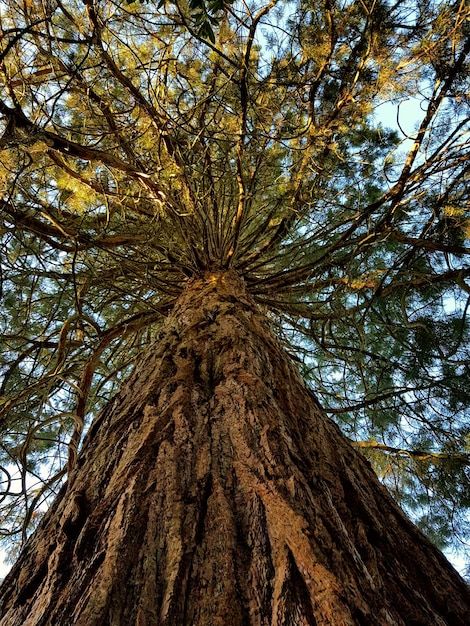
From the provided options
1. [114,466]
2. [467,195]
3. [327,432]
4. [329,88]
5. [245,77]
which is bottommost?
[114,466]

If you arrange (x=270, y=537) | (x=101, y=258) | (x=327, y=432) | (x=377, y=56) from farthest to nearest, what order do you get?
(x=101, y=258) < (x=377, y=56) < (x=327, y=432) < (x=270, y=537)

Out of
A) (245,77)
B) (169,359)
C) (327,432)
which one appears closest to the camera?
(327,432)

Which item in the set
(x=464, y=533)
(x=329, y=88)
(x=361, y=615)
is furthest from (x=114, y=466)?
(x=464, y=533)

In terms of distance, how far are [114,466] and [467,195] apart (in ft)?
8.45

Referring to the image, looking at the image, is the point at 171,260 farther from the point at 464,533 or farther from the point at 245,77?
the point at 464,533

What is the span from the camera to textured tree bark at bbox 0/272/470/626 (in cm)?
62

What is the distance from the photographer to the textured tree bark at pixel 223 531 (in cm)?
62

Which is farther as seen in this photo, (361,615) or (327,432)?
(327,432)

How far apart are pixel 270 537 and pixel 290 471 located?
169mm

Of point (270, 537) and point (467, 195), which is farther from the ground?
point (467, 195)

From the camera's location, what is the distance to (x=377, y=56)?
2.33m

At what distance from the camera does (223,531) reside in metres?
0.73

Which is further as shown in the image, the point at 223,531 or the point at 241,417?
the point at 241,417

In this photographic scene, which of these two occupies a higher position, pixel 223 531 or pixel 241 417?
pixel 241 417
